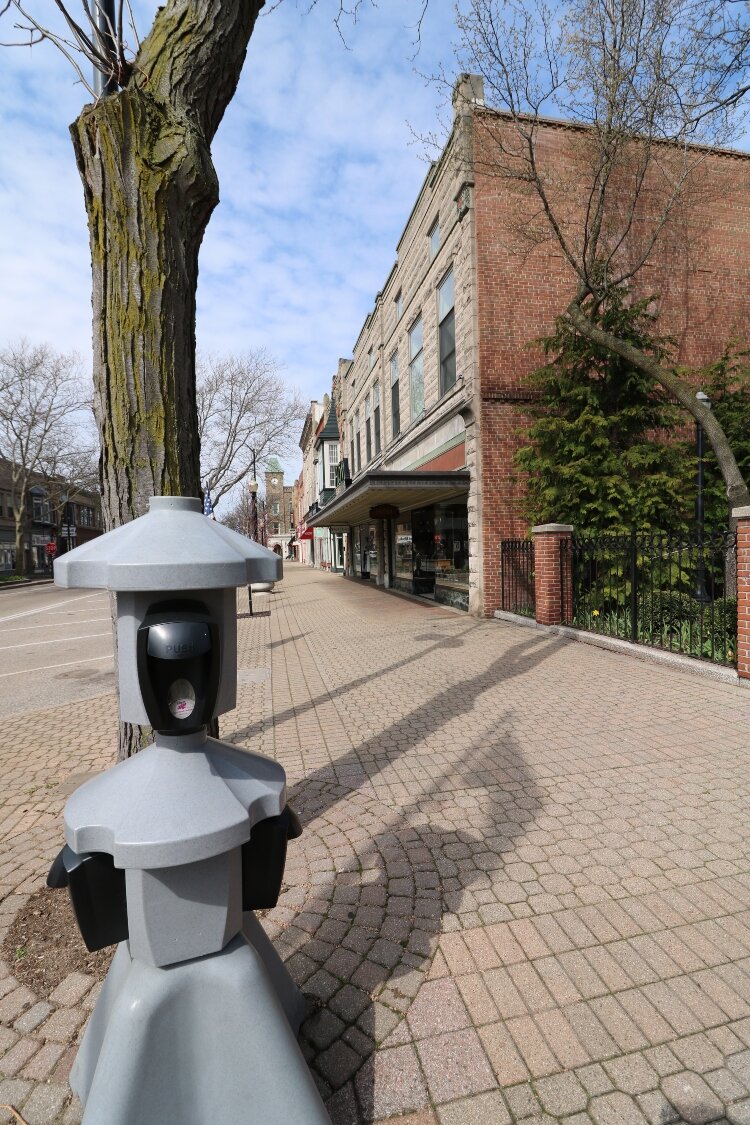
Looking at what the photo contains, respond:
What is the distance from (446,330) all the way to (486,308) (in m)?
2.49

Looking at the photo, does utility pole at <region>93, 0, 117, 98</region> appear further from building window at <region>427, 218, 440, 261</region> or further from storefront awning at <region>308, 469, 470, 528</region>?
building window at <region>427, 218, 440, 261</region>

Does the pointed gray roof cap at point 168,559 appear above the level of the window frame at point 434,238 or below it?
below

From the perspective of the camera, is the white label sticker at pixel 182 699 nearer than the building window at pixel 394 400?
Yes

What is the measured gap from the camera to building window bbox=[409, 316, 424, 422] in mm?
15898

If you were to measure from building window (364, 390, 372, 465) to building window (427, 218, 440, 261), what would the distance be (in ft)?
28.7

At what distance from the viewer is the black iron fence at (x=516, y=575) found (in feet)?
37.1

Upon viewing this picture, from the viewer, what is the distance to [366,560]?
27500 mm

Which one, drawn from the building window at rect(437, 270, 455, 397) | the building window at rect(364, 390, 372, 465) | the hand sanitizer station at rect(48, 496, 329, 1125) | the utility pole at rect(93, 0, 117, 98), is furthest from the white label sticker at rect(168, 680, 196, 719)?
the building window at rect(364, 390, 372, 465)

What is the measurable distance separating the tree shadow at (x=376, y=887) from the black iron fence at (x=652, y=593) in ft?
13.3

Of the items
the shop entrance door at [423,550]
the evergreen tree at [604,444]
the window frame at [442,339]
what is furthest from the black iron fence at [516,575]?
the shop entrance door at [423,550]

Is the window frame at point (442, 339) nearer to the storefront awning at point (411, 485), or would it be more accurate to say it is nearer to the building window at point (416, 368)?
the building window at point (416, 368)

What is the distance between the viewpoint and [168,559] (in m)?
1.38

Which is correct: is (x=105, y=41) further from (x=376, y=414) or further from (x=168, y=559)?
(x=376, y=414)

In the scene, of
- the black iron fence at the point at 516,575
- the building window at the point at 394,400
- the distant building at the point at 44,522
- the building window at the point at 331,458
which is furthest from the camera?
the distant building at the point at 44,522
